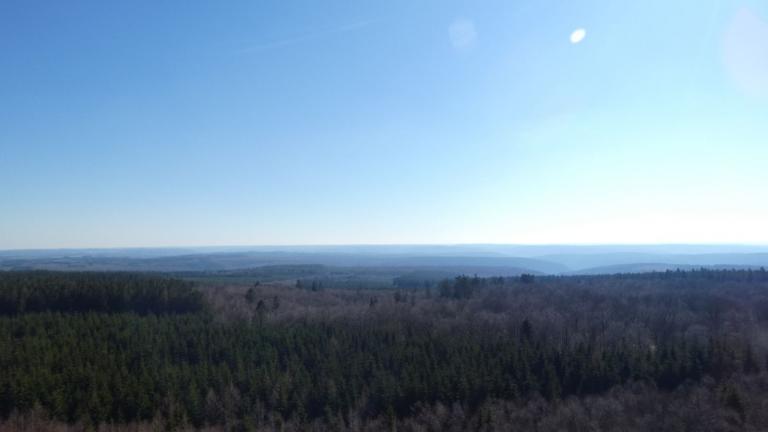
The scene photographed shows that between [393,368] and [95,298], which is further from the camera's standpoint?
[95,298]

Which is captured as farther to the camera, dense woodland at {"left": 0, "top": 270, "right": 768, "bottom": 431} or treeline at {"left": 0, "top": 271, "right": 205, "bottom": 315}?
treeline at {"left": 0, "top": 271, "right": 205, "bottom": 315}

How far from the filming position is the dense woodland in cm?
2945

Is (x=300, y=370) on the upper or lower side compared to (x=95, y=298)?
lower

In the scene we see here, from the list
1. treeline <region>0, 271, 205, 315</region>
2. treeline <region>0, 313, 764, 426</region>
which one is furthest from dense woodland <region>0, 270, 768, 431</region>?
treeline <region>0, 271, 205, 315</region>

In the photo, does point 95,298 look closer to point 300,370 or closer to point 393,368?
point 300,370

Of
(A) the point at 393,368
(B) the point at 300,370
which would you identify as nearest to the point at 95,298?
(B) the point at 300,370

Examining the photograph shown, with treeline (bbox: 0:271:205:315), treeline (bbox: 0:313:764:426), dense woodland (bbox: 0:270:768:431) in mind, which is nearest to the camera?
dense woodland (bbox: 0:270:768:431)

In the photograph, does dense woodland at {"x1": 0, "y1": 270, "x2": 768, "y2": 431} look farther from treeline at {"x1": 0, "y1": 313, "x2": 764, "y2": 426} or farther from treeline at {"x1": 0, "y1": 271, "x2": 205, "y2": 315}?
treeline at {"x1": 0, "y1": 271, "x2": 205, "y2": 315}

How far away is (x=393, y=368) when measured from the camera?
37.5m

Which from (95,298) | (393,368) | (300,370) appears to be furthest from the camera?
(95,298)

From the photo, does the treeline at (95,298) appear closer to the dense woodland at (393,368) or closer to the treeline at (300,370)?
the dense woodland at (393,368)

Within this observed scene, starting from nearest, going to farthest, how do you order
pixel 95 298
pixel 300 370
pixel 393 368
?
pixel 300 370 → pixel 393 368 → pixel 95 298

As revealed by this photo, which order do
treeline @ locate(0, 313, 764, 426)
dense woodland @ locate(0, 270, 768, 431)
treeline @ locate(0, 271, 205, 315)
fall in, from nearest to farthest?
dense woodland @ locate(0, 270, 768, 431) < treeline @ locate(0, 313, 764, 426) < treeline @ locate(0, 271, 205, 315)

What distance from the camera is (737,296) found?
202 ft
